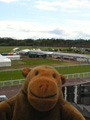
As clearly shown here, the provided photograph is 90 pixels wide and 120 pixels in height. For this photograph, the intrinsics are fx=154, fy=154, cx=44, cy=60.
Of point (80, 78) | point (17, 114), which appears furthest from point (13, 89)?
→ point (17, 114)

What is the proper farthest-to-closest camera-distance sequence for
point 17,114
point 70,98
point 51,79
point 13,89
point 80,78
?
point 80,78 < point 13,89 < point 70,98 < point 17,114 < point 51,79

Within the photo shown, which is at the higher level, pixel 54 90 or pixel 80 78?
pixel 54 90

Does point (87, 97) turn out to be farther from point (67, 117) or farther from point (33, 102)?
point (33, 102)

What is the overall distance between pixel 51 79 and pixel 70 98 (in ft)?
25.2

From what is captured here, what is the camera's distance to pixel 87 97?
32.8 feet

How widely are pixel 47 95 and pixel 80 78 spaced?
14.2m

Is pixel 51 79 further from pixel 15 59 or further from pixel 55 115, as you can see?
pixel 15 59

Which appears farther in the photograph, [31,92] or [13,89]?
[13,89]

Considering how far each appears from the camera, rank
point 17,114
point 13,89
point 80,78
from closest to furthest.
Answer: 1. point 17,114
2. point 13,89
3. point 80,78

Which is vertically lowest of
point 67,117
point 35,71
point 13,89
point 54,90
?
point 13,89

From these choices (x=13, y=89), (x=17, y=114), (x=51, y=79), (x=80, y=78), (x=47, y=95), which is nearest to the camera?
(x=47, y=95)

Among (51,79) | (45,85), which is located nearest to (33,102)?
(45,85)

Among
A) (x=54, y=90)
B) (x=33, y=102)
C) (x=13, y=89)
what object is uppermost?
(x=54, y=90)

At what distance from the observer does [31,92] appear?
103 inches
